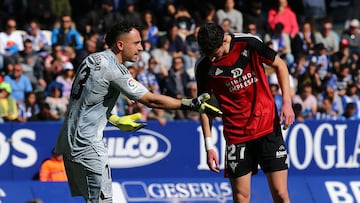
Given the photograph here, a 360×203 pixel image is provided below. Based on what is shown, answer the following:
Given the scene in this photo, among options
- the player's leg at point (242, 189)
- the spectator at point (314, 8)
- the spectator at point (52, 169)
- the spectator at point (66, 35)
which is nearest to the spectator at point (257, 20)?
the spectator at point (314, 8)

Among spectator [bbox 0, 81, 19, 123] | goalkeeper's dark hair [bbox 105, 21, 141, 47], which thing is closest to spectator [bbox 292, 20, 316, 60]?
spectator [bbox 0, 81, 19, 123]

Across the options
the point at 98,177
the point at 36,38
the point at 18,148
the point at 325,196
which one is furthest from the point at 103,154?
the point at 36,38

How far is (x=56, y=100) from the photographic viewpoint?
16.2 metres

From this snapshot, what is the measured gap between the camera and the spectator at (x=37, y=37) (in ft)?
59.6

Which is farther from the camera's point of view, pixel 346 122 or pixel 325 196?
pixel 346 122

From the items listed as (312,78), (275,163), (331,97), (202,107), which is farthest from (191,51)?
(202,107)

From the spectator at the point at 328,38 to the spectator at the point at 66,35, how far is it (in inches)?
181

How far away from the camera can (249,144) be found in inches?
371

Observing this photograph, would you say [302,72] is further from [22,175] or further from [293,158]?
[22,175]

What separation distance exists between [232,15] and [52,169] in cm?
656

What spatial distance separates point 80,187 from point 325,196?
521cm

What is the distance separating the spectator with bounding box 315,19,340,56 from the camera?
19.6 m

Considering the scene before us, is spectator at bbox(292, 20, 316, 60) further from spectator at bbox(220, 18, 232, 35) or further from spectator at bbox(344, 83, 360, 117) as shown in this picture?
spectator at bbox(344, 83, 360, 117)

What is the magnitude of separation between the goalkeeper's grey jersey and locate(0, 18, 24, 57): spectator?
949cm
